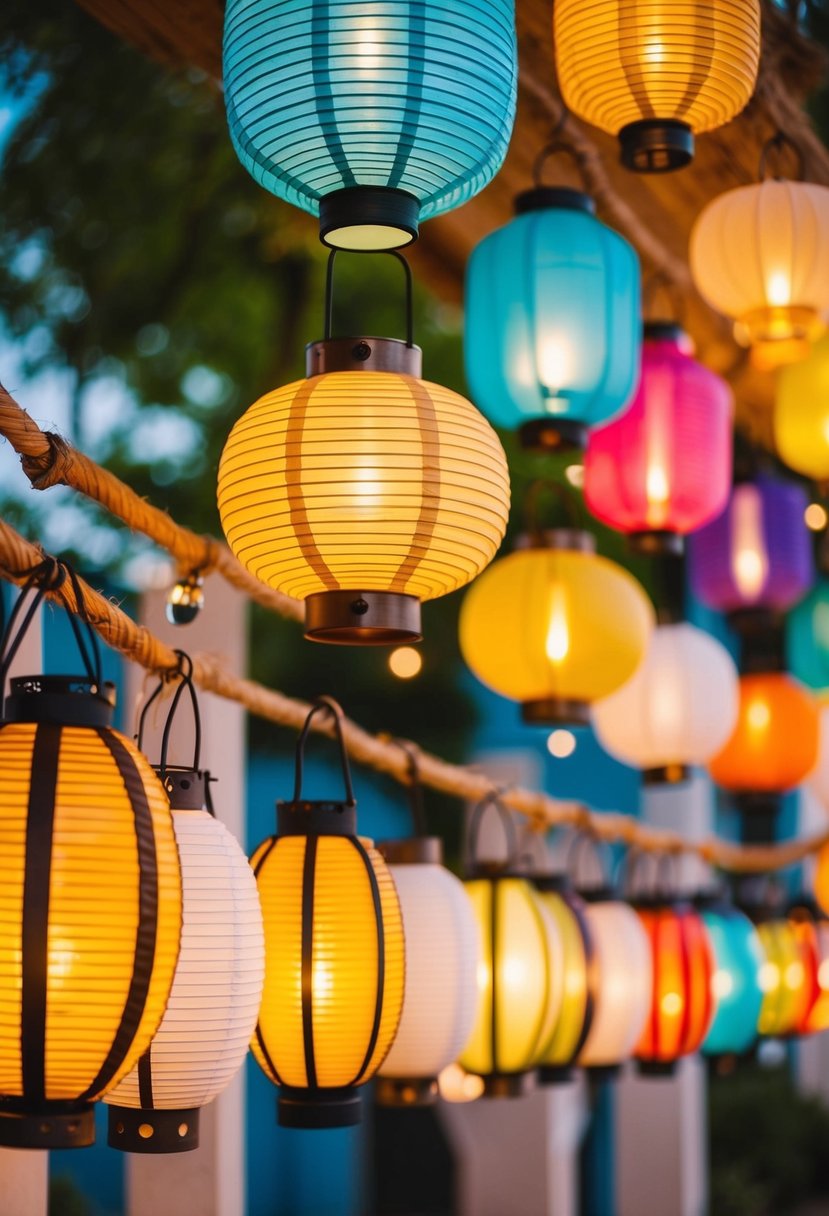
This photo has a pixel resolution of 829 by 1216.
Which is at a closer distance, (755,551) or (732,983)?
(732,983)

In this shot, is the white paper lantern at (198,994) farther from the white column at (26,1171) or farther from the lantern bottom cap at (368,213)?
the lantern bottom cap at (368,213)

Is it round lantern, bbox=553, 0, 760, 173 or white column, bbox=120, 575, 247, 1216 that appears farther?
white column, bbox=120, 575, 247, 1216

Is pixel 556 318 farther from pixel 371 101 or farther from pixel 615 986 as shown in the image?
pixel 615 986

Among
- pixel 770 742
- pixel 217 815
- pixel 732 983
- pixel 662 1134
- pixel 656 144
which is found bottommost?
pixel 662 1134

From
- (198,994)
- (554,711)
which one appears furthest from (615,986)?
(198,994)

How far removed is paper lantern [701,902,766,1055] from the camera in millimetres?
3430

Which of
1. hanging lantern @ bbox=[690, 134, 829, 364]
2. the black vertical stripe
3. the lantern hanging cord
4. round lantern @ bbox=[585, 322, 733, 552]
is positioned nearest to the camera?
the black vertical stripe

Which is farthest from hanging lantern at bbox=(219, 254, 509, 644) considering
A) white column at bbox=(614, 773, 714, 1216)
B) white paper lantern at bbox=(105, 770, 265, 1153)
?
white column at bbox=(614, 773, 714, 1216)

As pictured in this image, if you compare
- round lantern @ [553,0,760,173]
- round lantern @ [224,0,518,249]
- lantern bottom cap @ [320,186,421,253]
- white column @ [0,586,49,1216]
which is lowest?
white column @ [0,586,49,1216]

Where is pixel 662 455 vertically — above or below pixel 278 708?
above

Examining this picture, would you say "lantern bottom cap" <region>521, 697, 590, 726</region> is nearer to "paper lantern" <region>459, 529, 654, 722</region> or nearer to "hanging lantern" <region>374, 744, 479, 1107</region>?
"paper lantern" <region>459, 529, 654, 722</region>

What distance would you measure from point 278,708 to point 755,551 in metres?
1.98

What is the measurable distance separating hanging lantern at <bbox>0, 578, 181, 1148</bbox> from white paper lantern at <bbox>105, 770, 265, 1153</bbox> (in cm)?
20

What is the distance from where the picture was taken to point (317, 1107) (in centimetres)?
175
